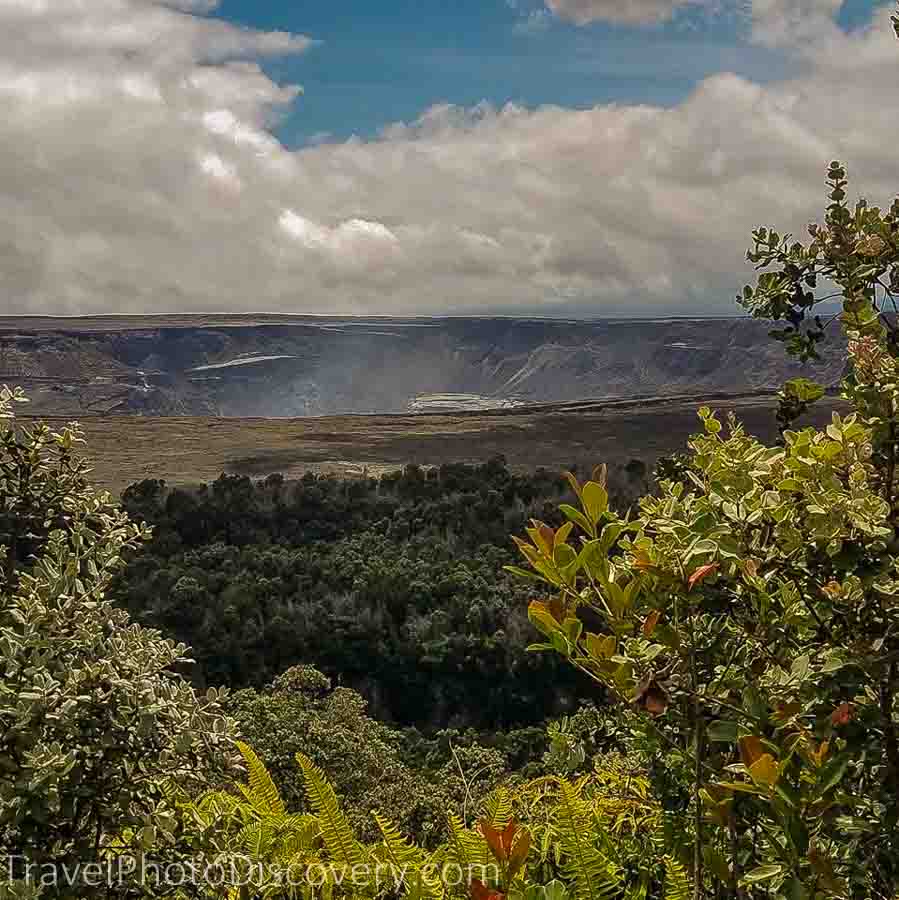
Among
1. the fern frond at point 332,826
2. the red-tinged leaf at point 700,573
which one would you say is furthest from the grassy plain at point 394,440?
the red-tinged leaf at point 700,573

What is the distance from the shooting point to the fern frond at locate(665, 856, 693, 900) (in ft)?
7.58

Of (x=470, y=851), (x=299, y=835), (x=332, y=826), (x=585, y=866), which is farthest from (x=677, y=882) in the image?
(x=299, y=835)

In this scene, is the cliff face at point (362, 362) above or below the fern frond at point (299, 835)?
above

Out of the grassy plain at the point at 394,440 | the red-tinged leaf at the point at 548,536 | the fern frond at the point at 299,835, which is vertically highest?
the grassy plain at the point at 394,440

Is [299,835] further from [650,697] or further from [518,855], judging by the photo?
[650,697]

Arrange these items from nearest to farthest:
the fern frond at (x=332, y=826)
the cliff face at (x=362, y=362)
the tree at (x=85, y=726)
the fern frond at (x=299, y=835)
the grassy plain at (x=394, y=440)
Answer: the tree at (x=85, y=726) < the fern frond at (x=332, y=826) < the fern frond at (x=299, y=835) < the grassy plain at (x=394, y=440) < the cliff face at (x=362, y=362)

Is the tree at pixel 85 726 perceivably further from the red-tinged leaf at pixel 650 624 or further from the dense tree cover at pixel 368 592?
the dense tree cover at pixel 368 592

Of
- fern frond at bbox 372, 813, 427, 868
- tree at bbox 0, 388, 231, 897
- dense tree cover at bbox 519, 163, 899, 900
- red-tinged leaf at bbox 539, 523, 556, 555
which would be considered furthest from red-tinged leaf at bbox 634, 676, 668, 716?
fern frond at bbox 372, 813, 427, 868

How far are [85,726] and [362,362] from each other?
523 ft

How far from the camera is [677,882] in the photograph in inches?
92.4

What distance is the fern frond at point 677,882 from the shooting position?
Result: 231 centimetres

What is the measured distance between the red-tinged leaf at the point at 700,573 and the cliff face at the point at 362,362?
11397 cm

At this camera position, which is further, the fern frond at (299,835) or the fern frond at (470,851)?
the fern frond at (299,835)

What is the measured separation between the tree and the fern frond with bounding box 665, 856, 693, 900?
1.15 metres
